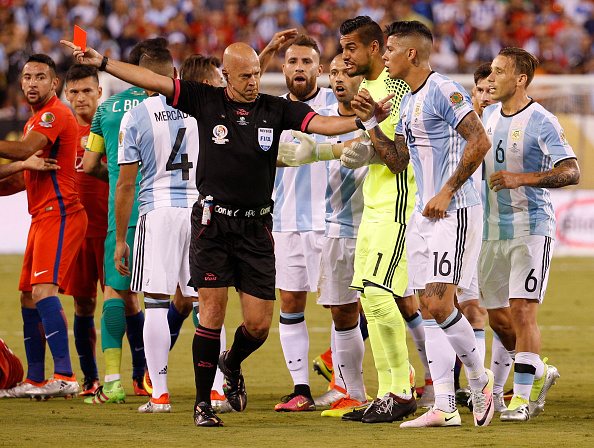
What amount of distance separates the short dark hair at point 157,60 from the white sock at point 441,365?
274 cm

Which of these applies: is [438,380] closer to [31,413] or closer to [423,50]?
[423,50]

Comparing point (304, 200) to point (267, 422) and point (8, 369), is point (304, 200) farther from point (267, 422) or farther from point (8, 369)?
point (8, 369)

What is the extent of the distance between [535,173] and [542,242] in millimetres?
545

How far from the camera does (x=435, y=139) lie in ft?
19.4

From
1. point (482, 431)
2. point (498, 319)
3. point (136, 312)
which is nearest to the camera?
point (482, 431)

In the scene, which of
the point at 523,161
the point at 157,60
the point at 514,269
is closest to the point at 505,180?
the point at 523,161

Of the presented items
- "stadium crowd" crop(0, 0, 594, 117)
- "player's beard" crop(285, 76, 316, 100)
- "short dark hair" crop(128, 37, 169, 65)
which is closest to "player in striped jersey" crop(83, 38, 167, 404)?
"short dark hair" crop(128, 37, 169, 65)

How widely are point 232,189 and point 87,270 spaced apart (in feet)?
7.92

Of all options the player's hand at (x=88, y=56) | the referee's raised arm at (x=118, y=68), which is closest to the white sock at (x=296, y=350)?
the referee's raised arm at (x=118, y=68)

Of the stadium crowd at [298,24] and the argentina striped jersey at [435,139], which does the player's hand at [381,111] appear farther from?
the stadium crowd at [298,24]

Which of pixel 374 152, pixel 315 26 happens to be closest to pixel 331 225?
pixel 374 152

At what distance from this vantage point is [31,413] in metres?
6.49

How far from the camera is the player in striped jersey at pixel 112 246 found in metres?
7.11

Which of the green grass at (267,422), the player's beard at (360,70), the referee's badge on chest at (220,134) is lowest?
the green grass at (267,422)
